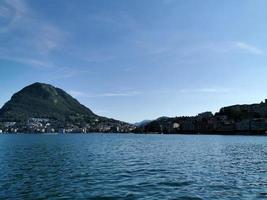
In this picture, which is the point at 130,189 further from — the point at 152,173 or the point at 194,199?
the point at 152,173

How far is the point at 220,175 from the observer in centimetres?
4131

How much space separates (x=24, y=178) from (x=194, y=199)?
19.1m

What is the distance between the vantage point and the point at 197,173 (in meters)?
42.8

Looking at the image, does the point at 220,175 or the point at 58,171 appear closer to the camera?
the point at 220,175

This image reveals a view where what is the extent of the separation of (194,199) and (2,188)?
16411 millimetres

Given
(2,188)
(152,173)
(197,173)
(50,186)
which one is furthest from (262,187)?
(2,188)

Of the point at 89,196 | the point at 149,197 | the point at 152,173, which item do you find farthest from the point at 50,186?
the point at 152,173

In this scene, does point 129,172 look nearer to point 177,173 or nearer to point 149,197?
point 177,173

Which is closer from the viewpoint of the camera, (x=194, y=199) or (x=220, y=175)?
(x=194, y=199)

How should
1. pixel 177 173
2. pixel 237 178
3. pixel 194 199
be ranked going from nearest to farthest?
pixel 194 199, pixel 237 178, pixel 177 173

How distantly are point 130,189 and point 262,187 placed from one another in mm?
11269

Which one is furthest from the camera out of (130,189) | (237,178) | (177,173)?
(177,173)

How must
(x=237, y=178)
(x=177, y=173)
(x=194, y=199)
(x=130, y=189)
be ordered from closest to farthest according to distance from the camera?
1. (x=194, y=199)
2. (x=130, y=189)
3. (x=237, y=178)
4. (x=177, y=173)

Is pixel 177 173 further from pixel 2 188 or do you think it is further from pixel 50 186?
pixel 2 188
